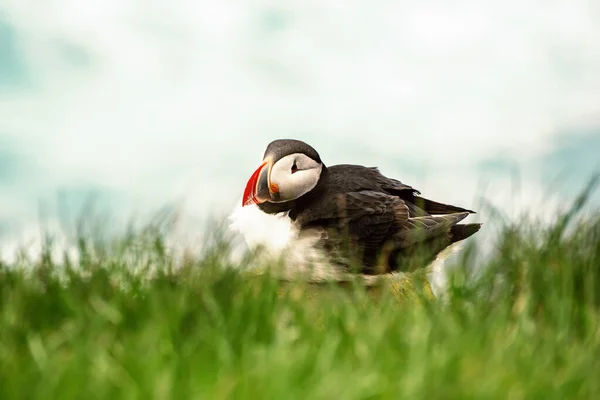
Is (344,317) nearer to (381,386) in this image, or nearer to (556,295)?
(381,386)

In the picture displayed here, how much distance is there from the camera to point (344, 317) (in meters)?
3.00

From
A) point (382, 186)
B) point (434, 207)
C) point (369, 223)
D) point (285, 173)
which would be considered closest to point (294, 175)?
point (285, 173)

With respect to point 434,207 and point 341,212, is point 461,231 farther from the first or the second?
point 341,212

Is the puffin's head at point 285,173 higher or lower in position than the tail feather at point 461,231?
higher

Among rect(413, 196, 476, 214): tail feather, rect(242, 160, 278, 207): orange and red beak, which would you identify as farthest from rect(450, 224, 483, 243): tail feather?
rect(242, 160, 278, 207): orange and red beak

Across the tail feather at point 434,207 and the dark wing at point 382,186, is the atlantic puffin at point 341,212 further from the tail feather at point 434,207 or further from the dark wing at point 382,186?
the tail feather at point 434,207

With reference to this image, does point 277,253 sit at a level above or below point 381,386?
above

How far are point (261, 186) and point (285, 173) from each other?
6.2 inches

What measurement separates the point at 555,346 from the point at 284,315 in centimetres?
103

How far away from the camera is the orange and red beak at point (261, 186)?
443cm

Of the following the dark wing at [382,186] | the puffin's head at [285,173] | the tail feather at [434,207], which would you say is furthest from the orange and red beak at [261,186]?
the tail feather at [434,207]

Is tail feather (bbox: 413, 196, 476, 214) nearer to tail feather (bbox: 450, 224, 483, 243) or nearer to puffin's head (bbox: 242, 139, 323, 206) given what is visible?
tail feather (bbox: 450, 224, 483, 243)

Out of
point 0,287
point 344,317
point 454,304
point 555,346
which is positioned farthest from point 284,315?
point 0,287

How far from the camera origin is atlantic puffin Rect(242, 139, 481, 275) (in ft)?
14.5
